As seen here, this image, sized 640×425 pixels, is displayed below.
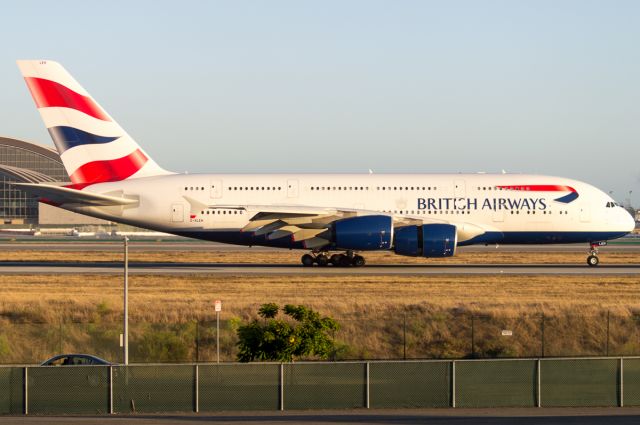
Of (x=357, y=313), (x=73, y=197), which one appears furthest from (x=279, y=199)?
(x=357, y=313)

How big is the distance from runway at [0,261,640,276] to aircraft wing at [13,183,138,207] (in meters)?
3.61

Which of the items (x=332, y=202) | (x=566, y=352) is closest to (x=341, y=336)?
(x=566, y=352)

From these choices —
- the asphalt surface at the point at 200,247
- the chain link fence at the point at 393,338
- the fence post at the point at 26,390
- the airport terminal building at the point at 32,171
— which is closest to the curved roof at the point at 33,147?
the airport terminal building at the point at 32,171

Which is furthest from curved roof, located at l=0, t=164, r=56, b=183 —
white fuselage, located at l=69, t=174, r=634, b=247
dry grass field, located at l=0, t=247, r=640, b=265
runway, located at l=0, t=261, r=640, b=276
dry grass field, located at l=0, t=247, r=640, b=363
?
dry grass field, located at l=0, t=247, r=640, b=363

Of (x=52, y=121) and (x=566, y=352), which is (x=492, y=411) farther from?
(x=52, y=121)

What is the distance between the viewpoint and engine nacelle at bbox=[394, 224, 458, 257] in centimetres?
5150

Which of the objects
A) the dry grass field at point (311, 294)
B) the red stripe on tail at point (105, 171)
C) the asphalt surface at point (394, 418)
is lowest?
the asphalt surface at point (394, 418)

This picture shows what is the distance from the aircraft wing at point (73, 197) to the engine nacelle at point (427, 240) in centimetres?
1481

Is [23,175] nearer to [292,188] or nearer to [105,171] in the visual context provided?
[105,171]

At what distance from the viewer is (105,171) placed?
54906mm

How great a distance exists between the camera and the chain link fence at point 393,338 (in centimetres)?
3188

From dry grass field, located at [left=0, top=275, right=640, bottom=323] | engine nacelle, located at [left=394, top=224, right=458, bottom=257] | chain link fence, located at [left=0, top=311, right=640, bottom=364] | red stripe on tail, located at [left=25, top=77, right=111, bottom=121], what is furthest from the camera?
red stripe on tail, located at [left=25, top=77, right=111, bottom=121]

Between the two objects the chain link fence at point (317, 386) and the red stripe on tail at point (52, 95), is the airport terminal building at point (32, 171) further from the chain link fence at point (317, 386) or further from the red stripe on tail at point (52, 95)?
the chain link fence at point (317, 386)

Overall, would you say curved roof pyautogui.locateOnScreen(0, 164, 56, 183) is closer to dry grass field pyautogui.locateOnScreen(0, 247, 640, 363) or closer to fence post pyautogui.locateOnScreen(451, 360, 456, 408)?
dry grass field pyautogui.locateOnScreen(0, 247, 640, 363)
